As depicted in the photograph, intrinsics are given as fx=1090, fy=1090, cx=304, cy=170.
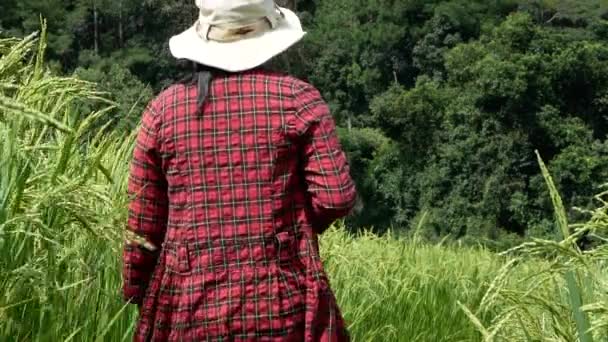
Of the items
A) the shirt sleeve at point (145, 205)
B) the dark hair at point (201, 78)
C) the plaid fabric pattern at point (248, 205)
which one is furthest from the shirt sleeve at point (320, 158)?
the shirt sleeve at point (145, 205)

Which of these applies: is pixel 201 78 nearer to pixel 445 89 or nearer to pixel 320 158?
pixel 320 158

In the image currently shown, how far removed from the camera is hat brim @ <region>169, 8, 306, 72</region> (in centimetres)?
215

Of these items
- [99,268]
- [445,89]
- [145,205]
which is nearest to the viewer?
[145,205]

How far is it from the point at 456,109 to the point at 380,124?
5.50 metres

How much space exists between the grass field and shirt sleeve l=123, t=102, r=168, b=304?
41 millimetres

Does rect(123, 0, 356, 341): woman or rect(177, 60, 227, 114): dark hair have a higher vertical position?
rect(177, 60, 227, 114): dark hair

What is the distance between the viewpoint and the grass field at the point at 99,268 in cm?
131

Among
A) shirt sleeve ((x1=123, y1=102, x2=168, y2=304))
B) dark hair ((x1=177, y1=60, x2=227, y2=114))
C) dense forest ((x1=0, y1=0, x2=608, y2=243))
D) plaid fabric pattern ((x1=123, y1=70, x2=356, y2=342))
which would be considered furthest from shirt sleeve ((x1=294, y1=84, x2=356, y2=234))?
dense forest ((x1=0, y1=0, x2=608, y2=243))

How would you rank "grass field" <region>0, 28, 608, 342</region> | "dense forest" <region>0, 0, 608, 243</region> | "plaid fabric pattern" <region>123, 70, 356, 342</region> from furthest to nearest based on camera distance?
"dense forest" <region>0, 0, 608, 243</region> < "plaid fabric pattern" <region>123, 70, 356, 342</region> < "grass field" <region>0, 28, 608, 342</region>

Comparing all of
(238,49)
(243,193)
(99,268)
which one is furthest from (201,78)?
(99,268)

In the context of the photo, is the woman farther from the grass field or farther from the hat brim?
the grass field

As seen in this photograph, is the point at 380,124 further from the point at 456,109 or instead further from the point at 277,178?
the point at 277,178

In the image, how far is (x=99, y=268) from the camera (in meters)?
2.52

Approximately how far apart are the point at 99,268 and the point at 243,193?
1.86 feet
